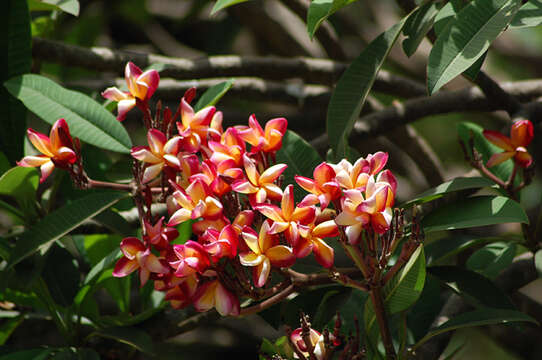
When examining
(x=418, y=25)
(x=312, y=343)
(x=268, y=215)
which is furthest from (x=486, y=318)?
(x=418, y=25)

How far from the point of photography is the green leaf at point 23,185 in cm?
111

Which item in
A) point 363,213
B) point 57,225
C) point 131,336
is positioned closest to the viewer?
point 363,213

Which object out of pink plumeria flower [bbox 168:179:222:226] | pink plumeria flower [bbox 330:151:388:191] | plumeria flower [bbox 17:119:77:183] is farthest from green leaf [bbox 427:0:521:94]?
plumeria flower [bbox 17:119:77:183]

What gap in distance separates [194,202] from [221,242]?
76 millimetres

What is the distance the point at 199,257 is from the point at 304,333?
0.55 ft

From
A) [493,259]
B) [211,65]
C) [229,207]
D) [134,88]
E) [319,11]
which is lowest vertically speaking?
[493,259]

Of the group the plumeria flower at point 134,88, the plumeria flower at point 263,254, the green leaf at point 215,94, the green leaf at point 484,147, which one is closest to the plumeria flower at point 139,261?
the plumeria flower at point 263,254

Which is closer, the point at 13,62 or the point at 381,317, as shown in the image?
the point at 381,317

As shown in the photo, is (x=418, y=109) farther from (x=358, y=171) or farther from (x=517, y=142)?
(x=358, y=171)

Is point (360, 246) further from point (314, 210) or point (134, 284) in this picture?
point (134, 284)

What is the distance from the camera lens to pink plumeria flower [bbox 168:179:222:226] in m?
0.89

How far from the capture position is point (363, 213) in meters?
0.83

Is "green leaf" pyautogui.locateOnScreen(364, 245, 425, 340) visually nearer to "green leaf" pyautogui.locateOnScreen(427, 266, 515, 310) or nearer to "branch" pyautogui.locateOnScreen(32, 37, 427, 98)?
"green leaf" pyautogui.locateOnScreen(427, 266, 515, 310)

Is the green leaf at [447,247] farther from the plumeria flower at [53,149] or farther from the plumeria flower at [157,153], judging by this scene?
the plumeria flower at [53,149]
